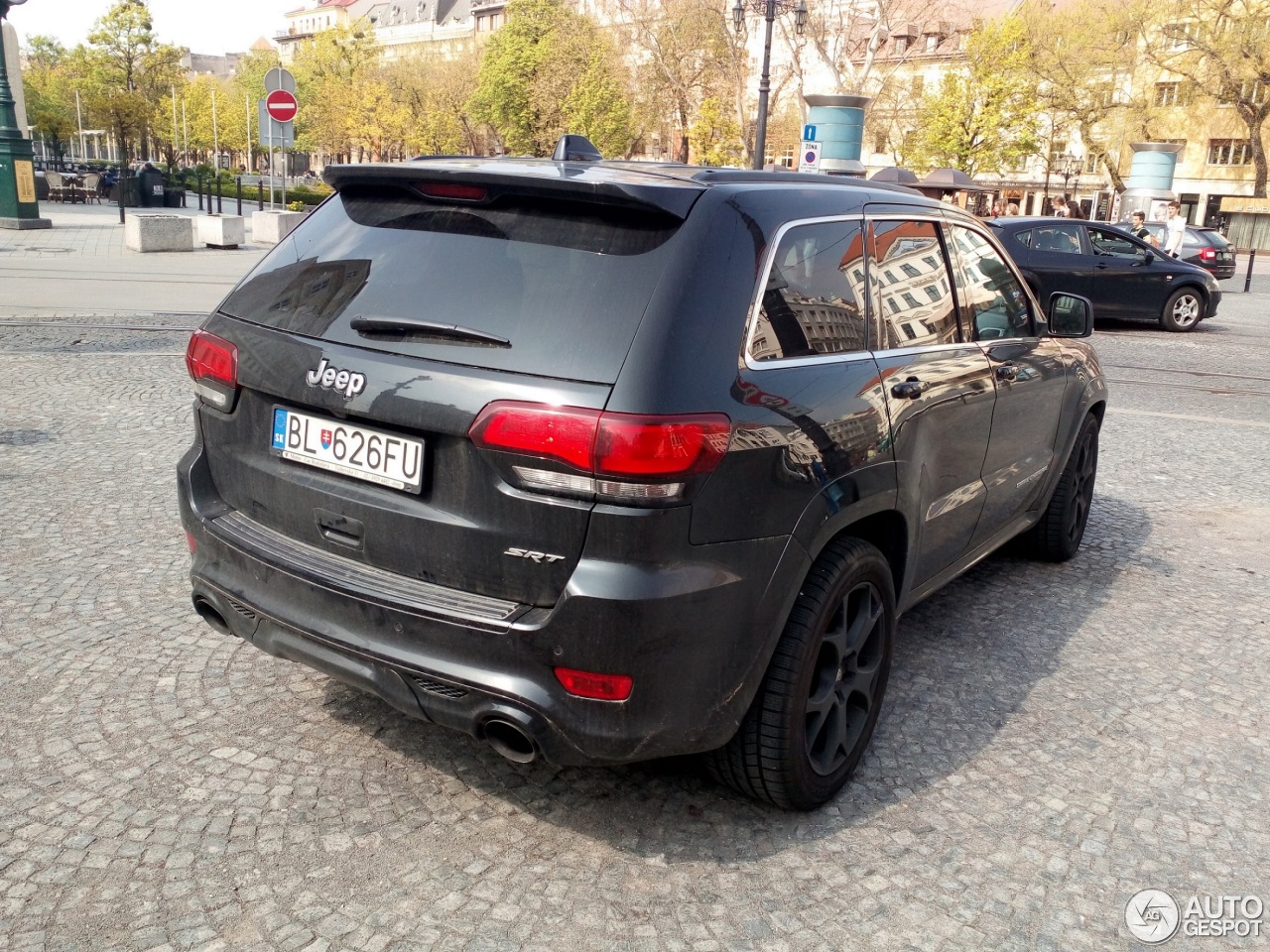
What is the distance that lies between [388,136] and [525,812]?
8742 cm

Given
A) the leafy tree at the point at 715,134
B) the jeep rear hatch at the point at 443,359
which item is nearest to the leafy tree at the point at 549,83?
the leafy tree at the point at 715,134

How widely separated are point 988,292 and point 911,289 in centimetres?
83

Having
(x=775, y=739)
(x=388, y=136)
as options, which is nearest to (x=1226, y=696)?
(x=775, y=739)

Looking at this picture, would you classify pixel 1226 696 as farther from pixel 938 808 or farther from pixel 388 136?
pixel 388 136

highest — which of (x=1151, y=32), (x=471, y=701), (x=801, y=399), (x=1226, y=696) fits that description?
(x=1151, y=32)

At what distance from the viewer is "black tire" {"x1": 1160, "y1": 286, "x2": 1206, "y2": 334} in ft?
56.0

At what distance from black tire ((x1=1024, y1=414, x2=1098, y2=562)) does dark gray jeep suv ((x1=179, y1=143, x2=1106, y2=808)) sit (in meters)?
2.19

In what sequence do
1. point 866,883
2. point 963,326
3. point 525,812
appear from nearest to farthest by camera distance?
point 866,883
point 525,812
point 963,326

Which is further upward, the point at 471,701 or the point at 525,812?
the point at 471,701

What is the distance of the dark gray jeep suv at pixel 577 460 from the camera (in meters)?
2.59

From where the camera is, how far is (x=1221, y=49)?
5362cm

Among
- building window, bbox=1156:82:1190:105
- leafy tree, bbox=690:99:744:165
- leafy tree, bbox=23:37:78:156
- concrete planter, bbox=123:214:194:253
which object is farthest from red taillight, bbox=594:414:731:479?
leafy tree, bbox=23:37:78:156

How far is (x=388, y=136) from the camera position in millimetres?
84625

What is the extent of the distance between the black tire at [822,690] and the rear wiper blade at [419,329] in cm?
106
